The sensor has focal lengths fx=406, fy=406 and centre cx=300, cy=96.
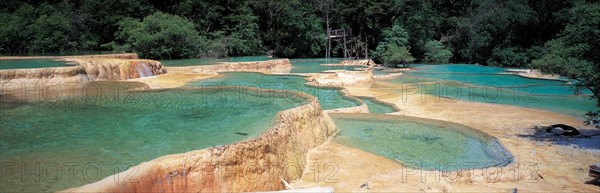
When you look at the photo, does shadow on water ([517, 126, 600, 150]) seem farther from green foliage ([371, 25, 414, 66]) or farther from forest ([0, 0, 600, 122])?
green foliage ([371, 25, 414, 66])

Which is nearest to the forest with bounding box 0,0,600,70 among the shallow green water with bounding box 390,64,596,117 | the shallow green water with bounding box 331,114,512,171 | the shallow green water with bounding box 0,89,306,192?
the shallow green water with bounding box 390,64,596,117

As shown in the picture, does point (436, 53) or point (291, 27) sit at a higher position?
point (291, 27)

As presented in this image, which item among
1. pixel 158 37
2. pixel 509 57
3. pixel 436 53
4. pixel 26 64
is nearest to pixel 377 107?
pixel 26 64

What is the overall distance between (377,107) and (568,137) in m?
6.27

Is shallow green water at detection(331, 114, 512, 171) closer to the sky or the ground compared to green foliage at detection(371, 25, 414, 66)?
closer to the ground

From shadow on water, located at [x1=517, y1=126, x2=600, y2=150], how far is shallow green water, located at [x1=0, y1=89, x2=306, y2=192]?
6.29m

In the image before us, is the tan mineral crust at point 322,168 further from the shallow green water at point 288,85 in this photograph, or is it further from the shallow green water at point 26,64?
the shallow green water at point 26,64

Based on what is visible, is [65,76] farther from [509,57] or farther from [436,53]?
[509,57]

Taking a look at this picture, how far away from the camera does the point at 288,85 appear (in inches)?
743

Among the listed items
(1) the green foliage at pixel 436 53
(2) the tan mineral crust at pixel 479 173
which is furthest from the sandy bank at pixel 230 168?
(1) the green foliage at pixel 436 53

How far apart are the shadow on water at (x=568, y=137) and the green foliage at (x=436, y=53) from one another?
79.9 ft

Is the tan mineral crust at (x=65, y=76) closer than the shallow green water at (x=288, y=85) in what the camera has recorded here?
Yes

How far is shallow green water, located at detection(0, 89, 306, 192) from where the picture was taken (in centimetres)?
538

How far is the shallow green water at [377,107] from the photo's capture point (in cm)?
1432
